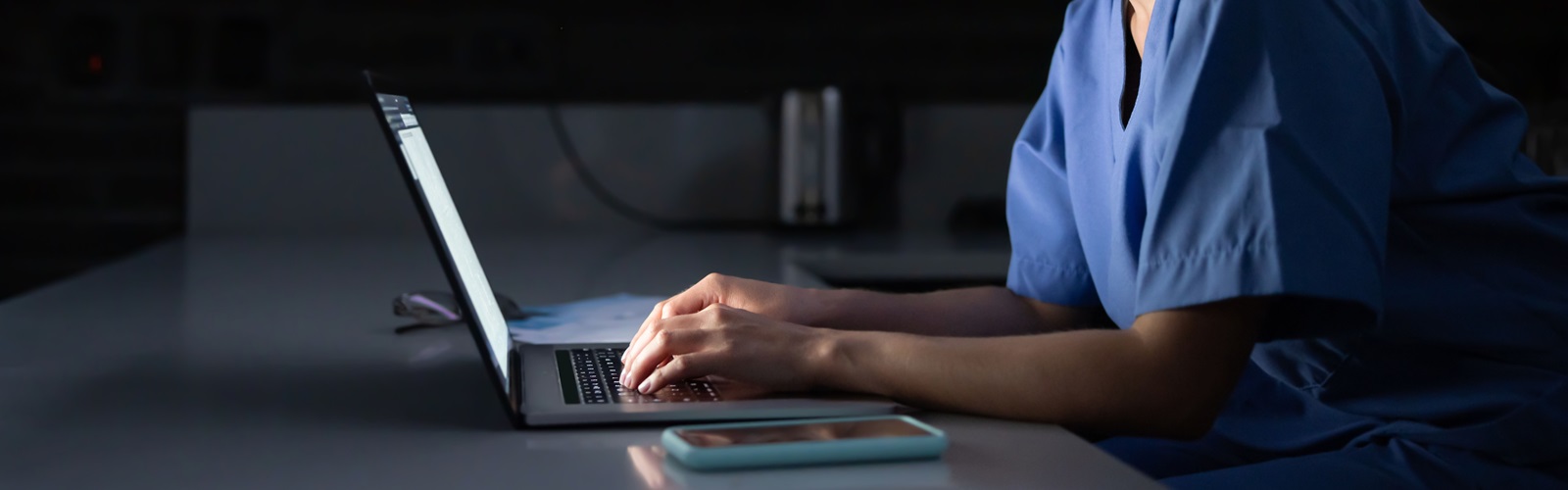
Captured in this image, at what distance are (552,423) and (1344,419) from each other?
0.56 m

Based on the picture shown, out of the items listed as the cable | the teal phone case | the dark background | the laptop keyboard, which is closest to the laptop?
the laptop keyboard

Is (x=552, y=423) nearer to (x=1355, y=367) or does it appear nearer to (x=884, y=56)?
(x=1355, y=367)

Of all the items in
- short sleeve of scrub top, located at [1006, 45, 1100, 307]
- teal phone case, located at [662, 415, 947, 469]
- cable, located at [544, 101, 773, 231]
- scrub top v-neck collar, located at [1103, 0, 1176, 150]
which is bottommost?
cable, located at [544, 101, 773, 231]

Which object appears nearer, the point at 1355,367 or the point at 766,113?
the point at 1355,367

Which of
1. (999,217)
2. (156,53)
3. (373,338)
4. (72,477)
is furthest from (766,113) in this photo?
(72,477)

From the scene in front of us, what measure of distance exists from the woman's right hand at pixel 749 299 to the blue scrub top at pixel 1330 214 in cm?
23

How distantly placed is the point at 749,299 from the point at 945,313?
0.60ft

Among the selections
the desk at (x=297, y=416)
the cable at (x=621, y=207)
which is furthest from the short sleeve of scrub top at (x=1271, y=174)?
the cable at (x=621, y=207)

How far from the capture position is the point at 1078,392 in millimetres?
798

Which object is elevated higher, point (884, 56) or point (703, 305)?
point (884, 56)

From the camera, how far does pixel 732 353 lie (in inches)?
33.6

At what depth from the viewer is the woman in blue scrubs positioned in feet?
2.56

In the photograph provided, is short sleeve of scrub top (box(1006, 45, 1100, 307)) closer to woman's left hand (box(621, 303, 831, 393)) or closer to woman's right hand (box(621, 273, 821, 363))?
woman's right hand (box(621, 273, 821, 363))

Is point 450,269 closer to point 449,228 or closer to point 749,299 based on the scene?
point 449,228
